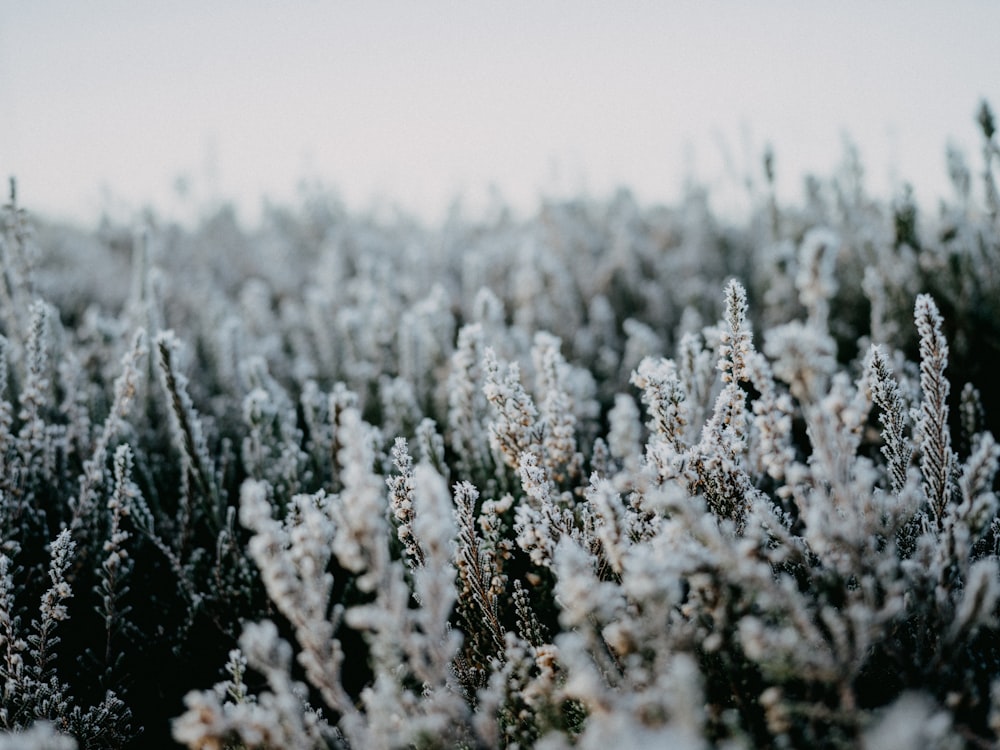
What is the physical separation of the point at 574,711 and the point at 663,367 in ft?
3.21

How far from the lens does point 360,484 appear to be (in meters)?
1.28

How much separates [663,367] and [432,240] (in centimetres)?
528

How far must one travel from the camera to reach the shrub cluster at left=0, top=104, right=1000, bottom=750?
50.2 inches

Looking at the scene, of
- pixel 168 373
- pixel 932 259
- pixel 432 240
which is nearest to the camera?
pixel 168 373

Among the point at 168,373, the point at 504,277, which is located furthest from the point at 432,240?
the point at 168,373

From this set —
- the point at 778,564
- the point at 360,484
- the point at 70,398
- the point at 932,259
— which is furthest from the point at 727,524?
the point at 932,259

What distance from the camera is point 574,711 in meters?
1.71

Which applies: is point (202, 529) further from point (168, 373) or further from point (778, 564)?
point (778, 564)

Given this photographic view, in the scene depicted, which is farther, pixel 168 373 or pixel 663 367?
pixel 168 373

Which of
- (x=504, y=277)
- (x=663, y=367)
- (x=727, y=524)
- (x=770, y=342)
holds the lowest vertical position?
(x=727, y=524)

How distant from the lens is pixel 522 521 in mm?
1740

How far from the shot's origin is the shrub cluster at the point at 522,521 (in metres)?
1.28

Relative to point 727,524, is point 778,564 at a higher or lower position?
lower

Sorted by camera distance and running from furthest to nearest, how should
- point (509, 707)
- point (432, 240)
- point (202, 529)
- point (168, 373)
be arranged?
1. point (432, 240)
2. point (202, 529)
3. point (168, 373)
4. point (509, 707)
